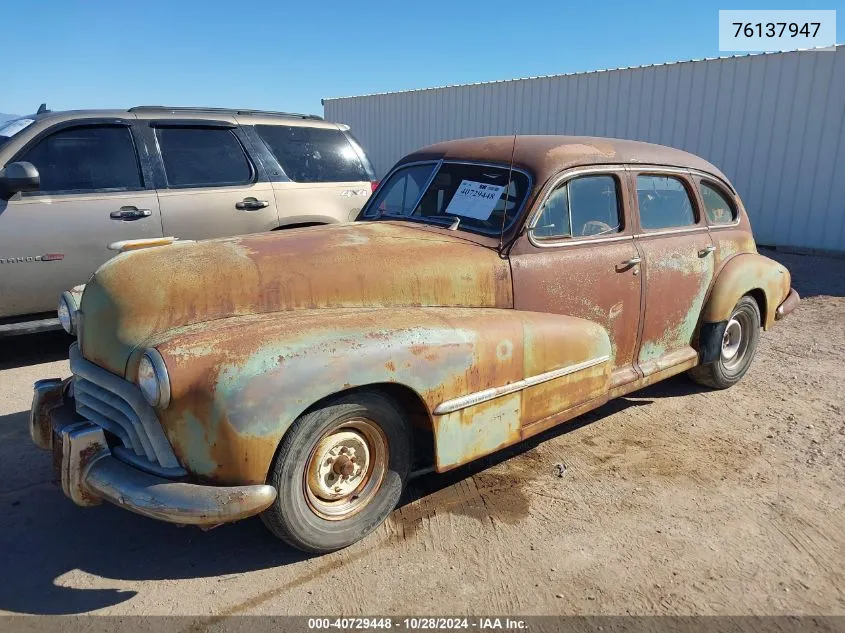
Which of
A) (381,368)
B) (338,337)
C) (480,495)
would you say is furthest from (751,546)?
(338,337)

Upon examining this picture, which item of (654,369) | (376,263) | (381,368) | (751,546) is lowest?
(751,546)

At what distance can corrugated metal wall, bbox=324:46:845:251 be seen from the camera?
10.4m

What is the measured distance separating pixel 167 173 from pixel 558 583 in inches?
181

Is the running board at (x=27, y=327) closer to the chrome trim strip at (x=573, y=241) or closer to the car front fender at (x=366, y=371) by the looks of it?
the car front fender at (x=366, y=371)

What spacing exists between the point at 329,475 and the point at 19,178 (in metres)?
3.46

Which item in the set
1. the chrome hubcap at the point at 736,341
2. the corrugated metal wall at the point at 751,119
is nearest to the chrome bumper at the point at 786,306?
the chrome hubcap at the point at 736,341

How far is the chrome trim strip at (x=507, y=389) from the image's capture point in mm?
2955

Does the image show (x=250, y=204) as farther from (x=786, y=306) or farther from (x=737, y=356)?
(x=786, y=306)

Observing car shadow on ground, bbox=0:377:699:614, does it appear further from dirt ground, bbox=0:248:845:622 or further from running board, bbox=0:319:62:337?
running board, bbox=0:319:62:337

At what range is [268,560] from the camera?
9.41 ft

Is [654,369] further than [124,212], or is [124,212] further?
[124,212]

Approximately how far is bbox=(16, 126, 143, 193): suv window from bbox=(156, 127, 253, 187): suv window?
302 millimetres

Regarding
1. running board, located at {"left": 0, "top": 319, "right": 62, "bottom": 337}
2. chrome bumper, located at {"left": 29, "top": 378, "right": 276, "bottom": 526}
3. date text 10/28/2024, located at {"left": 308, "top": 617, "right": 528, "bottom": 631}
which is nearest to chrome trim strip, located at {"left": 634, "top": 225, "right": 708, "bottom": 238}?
date text 10/28/2024, located at {"left": 308, "top": 617, "right": 528, "bottom": 631}

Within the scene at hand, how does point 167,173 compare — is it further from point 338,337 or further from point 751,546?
point 751,546
